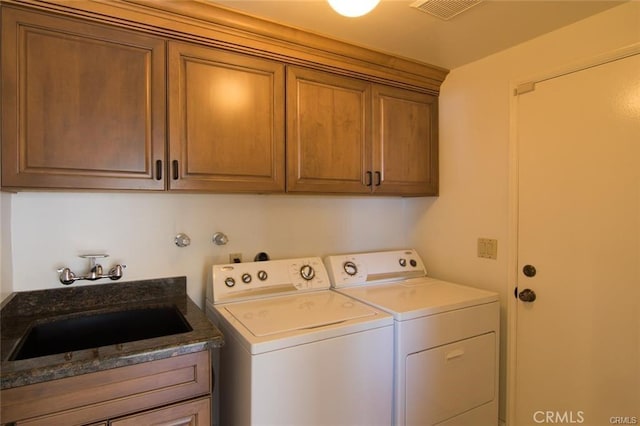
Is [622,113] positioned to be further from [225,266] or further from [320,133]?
[225,266]

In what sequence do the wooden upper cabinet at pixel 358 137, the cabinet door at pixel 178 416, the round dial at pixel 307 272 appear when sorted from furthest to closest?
the round dial at pixel 307 272 < the wooden upper cabinet at pixel 358 137 < the cabinet door at pixel 178 416

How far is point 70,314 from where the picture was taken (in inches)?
60.7

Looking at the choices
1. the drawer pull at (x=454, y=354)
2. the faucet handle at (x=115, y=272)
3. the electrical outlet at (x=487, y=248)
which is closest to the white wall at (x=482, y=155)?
the electrical outlet at (x=487, y=248)

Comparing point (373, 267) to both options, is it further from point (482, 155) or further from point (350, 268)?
point (482, 155)

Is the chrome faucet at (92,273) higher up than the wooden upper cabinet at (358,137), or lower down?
lower down

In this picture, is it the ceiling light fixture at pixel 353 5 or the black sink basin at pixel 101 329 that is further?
the black sink basin at pixel 101 329

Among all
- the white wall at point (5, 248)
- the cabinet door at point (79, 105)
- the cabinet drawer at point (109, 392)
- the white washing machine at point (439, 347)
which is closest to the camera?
the cabinet drawer at point (109, 392)

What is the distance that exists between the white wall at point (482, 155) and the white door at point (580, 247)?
10cm

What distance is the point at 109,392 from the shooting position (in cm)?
113

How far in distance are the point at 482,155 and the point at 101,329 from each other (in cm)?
224

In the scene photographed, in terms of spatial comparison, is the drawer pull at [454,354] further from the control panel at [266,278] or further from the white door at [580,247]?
the control panel at [266,278]

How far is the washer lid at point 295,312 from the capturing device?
1461 millimetres

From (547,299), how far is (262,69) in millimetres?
1884

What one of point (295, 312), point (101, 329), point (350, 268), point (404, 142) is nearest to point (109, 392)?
point (101, 329)
